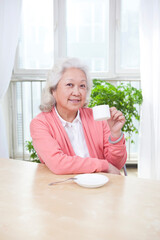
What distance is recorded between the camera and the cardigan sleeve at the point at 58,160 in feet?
3.93

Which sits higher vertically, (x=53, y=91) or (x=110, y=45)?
(x=110, y=45)

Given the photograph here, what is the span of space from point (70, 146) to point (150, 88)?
5.66ft

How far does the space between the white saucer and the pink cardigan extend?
110 mm

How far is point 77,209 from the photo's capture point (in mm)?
811

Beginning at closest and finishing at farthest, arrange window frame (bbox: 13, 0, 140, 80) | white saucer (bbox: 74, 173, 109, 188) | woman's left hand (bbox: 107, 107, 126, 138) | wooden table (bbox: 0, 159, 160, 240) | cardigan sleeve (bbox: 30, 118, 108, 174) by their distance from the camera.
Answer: wooden table (bbox: 0, 159, 160, 240), white saucer (bbox: 74, 173, 109, 188), cardigan sleeve (bbox: 30, 118, 108, 174), woman's left hand (bbox: 107, 107, 126, 138), window frame (bbox: 13, 0, 140, 80)

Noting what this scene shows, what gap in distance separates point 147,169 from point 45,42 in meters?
1.97

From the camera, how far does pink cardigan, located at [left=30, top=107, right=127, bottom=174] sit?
1.20 meters

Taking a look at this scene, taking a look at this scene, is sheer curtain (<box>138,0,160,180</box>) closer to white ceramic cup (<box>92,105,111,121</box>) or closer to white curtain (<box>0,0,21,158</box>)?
white curtain (<box>0,0,21,158</box>)

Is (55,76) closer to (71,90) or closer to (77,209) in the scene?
(71,90)

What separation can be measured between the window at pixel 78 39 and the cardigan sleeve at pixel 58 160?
2020mm

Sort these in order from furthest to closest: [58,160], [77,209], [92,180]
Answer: [58,160] → [92,180] → [77,209]

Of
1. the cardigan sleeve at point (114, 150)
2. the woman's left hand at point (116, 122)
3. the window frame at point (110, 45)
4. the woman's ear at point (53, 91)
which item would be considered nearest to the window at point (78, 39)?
the window frame at point (110, 45)

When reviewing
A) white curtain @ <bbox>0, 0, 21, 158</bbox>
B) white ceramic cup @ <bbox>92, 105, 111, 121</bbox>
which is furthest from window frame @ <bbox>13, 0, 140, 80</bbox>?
white ceramic cup @ <bbox>92, 105, 111, 121</bbox>

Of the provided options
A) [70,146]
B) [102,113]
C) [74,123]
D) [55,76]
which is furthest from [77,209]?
[55,76]
